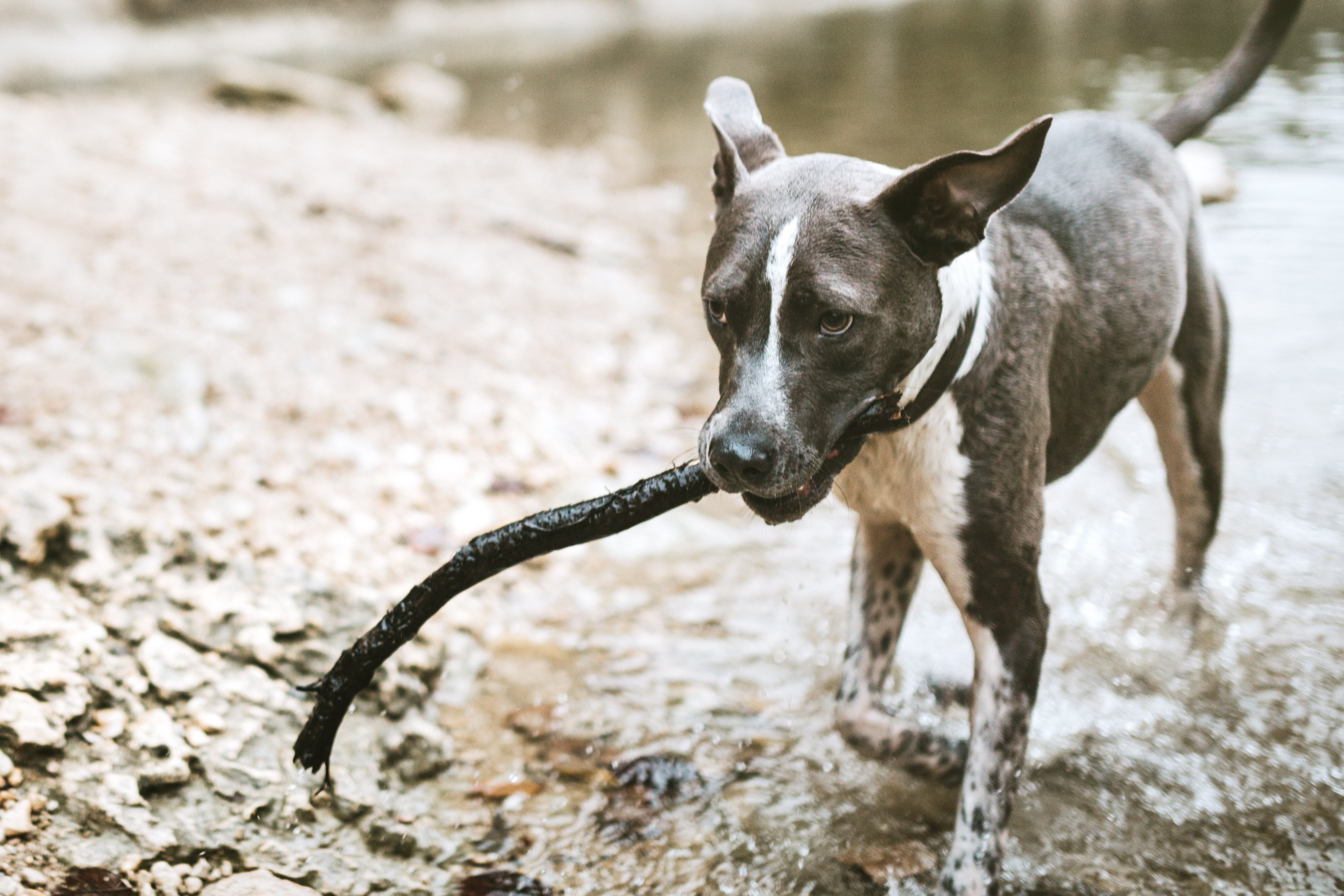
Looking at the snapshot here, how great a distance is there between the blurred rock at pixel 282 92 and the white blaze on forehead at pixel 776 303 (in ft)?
37.1

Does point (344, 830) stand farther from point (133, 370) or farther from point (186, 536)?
point (133, 370)

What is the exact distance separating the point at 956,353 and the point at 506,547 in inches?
46.1

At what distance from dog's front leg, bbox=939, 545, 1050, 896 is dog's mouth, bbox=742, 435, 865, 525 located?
0.51 metres

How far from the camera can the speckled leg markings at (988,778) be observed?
286cm

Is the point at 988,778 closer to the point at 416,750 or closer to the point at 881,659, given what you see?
the point at 881,659

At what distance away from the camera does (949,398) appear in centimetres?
274

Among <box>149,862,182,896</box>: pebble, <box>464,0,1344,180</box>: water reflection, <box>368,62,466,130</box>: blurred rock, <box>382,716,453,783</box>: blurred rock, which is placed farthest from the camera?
<box>368,62,466,130</box>: blurred rock

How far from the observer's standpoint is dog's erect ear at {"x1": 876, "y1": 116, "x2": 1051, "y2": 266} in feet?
7.54

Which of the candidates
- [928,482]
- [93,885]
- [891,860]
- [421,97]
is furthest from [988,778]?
[421,97]

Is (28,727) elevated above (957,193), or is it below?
below

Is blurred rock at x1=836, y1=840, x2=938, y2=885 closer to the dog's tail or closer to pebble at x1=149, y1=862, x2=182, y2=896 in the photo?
pebble at x1=149, y1=862, x2=182, y2=896

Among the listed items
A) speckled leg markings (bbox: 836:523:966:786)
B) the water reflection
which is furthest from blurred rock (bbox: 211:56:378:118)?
speckled leg markings (bbox: 836:523:966:786)

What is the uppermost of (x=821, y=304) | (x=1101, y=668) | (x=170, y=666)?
(x=821, y=304)

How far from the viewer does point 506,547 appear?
104 inches
